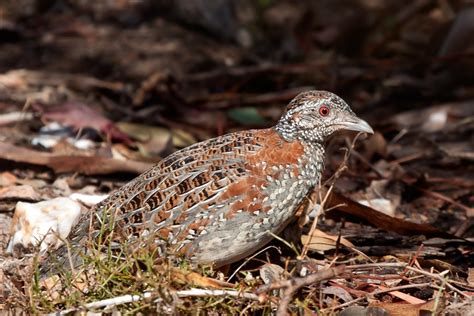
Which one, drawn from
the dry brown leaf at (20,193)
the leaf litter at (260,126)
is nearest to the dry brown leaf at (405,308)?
the leaf litter at (260,126)

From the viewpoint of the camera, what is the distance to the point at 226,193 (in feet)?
15.6

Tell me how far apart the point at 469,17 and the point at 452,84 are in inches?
26.9

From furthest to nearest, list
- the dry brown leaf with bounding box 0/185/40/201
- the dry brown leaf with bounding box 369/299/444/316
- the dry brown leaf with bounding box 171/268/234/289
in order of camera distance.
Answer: the dry brown leaf with bounding box 0/185/40/201 → the dry brown leaf with bounding box 369/299/444/316 → the dry brown leaf with bounding box 171/268/234/289

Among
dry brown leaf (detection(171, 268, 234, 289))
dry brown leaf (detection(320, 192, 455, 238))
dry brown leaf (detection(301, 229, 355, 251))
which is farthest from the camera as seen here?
dry brown leaf (detection(320, 192, 455, 238))

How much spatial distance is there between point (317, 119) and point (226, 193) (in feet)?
2.26

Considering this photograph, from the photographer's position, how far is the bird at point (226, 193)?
467 cm

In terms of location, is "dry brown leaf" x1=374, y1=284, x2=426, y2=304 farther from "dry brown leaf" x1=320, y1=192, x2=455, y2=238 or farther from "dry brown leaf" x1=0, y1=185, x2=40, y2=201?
"dry brown leaf" x1=0, y1=185, x2=40, y2=201

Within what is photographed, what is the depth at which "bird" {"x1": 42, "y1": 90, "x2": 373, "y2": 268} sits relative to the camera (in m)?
4.67

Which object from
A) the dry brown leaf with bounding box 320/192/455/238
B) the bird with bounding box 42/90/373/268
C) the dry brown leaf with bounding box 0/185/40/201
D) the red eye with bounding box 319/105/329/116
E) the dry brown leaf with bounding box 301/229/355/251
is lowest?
the dry brown leaf with bounding box 0/185/40/201

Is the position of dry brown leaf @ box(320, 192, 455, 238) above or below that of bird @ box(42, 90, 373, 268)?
below

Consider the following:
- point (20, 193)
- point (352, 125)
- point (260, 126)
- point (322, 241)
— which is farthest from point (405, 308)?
point (260, 126)

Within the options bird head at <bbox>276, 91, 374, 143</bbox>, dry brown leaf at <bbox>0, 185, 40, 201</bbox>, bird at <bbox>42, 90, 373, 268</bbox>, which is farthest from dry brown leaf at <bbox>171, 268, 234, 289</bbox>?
dry brown leaf at <bbox>0, 185, 40, 201</bbox>

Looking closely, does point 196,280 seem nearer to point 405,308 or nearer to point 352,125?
point 405,308

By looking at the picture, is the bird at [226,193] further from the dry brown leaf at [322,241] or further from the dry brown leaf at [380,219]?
the dry brown leaf at [380,219]
